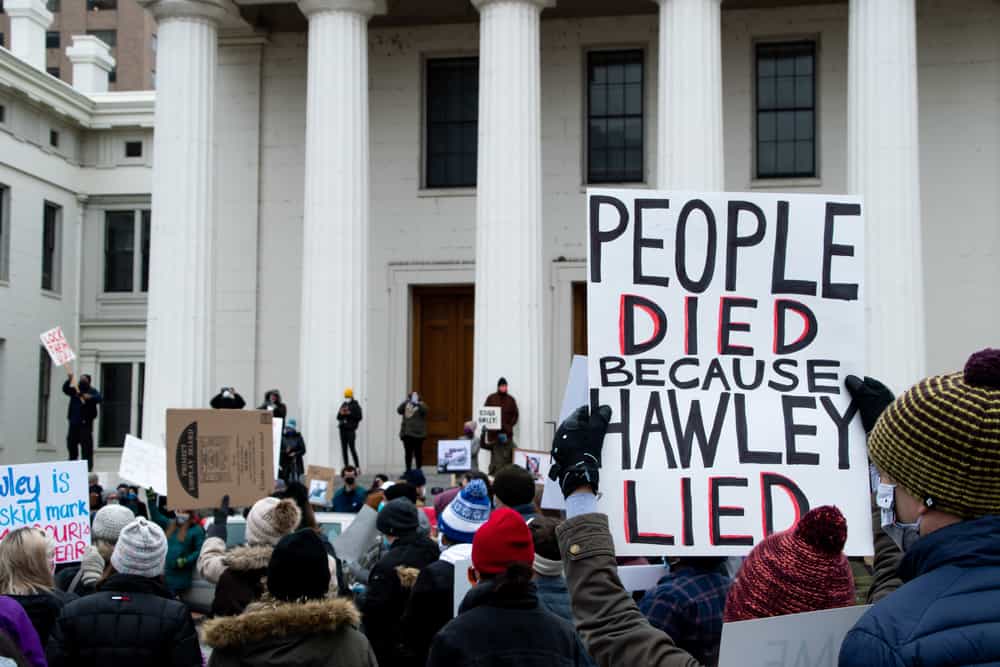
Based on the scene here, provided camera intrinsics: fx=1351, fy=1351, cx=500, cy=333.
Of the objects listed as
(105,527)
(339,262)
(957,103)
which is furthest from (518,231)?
(105,527)

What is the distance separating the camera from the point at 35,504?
962 cm

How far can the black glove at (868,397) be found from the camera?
4.38 m

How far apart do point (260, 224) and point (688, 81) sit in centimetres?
1088

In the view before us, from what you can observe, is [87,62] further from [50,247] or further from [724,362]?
[724,362]

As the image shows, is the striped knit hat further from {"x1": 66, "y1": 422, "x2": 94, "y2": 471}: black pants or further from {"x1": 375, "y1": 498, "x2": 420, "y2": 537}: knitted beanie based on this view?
{"x1": 66, "y1": 422, "x2": 94, "y2": 471}: black pants

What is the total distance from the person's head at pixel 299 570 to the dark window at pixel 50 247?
3738cm

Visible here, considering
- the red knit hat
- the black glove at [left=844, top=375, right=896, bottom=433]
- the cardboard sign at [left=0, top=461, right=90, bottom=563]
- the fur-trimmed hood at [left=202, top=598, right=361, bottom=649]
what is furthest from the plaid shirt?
the cardboard sign at [left=0, top=461, right=90, bottom=563]

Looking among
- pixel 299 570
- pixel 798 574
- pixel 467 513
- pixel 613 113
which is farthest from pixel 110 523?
pixel 613 113

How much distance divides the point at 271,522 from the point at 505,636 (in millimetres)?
2682

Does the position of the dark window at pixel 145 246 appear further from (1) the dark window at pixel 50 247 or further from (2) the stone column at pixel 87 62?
(2) the stone column at pixel 87 62

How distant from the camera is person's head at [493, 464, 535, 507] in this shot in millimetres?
6004

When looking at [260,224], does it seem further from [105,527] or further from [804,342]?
[804,342]

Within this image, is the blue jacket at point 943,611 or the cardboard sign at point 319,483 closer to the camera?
the blue jacket at point 943,611

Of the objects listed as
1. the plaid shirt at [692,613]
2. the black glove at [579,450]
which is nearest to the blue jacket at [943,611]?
the black glove at [579,450]
